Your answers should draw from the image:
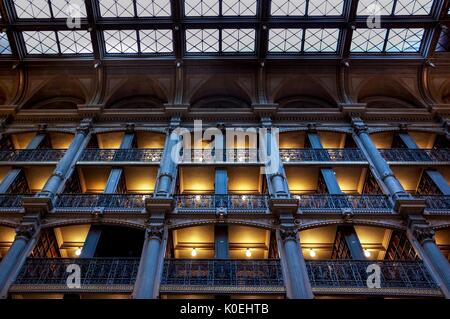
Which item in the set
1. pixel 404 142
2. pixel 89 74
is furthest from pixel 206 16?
pixel 404 142

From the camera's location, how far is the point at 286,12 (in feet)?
56.7

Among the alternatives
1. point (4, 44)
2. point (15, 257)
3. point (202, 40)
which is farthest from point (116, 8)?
point (15, 257)

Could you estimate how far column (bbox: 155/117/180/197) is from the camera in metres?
13.2

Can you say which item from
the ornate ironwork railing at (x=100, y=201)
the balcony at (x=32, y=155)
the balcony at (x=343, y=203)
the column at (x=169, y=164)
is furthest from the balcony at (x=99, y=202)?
the balcony at (x=343, y=203)

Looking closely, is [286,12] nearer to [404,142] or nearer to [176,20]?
[176,20]

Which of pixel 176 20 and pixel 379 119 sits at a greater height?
pixel 176 20

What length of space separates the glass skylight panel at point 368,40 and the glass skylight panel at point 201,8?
640 centimetres

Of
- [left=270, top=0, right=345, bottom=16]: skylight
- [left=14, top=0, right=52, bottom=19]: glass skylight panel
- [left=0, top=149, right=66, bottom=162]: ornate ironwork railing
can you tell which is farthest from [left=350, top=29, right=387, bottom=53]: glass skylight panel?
[left=0, top=149, right=66, bottom=162]: ornate ironwork railing

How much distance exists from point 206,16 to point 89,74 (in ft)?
21.0

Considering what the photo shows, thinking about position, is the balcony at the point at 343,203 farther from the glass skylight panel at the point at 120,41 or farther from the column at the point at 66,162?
the glass skylight panel at the point at 120,41

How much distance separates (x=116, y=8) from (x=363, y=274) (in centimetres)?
1436

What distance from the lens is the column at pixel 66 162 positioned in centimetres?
1305

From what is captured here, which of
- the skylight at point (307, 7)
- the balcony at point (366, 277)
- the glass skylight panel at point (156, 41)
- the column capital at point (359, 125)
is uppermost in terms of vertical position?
the skylight at point (307, 7)

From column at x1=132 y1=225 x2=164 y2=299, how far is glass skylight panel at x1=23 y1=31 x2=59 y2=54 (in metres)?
11.4
